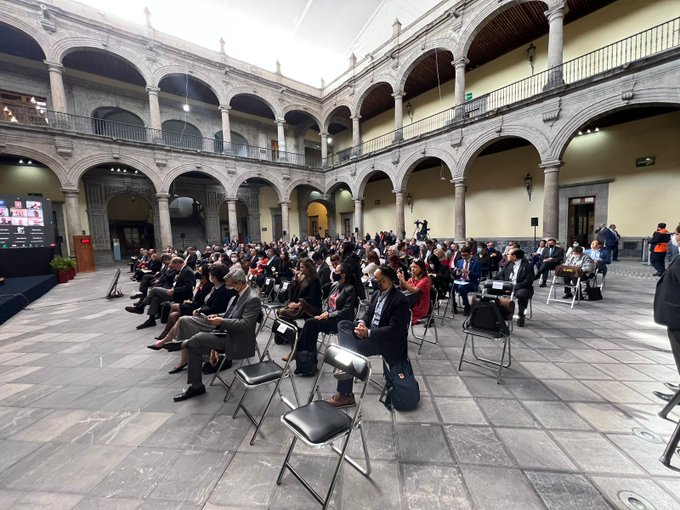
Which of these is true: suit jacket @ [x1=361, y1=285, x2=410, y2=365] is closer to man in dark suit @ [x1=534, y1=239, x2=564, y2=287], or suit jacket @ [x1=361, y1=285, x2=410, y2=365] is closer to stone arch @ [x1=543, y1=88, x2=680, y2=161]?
man in dark suit @ [x1=534, y1=239, x2=564, y2=287]

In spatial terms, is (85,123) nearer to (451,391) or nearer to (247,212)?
(247,212)

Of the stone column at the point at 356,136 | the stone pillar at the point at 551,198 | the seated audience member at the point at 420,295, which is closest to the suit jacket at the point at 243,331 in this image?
the seated audience member at the point at 420,295

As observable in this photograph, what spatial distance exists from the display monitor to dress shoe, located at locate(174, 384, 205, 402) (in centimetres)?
1069

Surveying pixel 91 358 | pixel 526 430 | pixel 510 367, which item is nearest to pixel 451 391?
pixel 526 430

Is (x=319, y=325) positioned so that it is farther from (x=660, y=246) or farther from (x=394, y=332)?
(x=660, y=246)

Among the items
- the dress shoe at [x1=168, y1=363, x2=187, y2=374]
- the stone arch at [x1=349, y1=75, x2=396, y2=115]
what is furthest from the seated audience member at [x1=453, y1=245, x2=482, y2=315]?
the stone arch at [x1=349, y1=75, x2=396, y2=115]

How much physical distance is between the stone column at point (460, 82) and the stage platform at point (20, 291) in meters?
15.1

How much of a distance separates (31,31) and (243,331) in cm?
1652

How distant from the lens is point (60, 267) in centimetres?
994

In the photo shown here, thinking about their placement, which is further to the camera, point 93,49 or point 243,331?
point 93,49

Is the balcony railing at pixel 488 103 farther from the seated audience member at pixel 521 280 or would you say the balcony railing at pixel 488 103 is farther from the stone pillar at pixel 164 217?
the seated audience member at pixel 521 280

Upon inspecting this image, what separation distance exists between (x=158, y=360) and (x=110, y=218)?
18387 millimetres

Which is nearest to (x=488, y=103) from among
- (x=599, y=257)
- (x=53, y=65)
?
(x=599, y=257)

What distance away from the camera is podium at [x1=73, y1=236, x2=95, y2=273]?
12.0 meters
